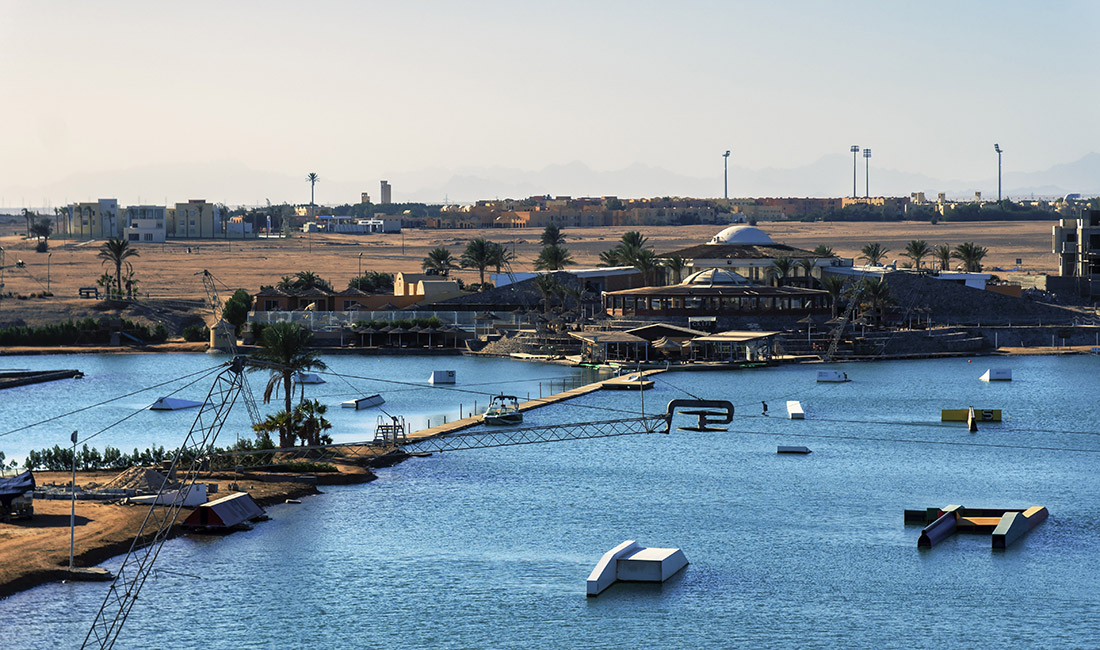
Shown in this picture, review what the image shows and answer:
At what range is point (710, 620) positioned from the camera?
49.5m

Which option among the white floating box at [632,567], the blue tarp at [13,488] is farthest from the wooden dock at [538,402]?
the white floating box at [632,567]

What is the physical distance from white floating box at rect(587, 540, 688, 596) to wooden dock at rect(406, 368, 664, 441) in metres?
31.8

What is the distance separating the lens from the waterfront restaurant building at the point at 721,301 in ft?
502

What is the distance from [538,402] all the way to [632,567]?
159 ft

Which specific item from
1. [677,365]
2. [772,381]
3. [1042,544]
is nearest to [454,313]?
[677,365]

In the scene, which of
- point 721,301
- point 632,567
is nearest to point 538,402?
point 632,567

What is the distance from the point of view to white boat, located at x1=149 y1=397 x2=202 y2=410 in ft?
337

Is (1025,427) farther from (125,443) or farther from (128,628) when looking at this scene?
(128,628)

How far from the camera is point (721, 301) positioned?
15350 centimetres

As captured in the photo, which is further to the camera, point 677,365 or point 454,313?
point 454,313

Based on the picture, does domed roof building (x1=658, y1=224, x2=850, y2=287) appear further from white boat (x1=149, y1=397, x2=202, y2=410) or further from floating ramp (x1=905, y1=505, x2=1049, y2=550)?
floating ramp (x1=905, y1=505, x2=1049, y2=550)

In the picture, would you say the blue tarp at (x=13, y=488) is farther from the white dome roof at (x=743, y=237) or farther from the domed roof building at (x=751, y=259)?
the white dome roof at (x=743, y=237)

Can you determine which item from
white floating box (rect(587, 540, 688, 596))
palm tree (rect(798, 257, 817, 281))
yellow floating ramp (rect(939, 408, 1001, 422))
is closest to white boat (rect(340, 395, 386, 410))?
yellow floating ramp (rect(939, 408, 1001, 422))

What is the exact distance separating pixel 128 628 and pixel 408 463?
31.9 meters
